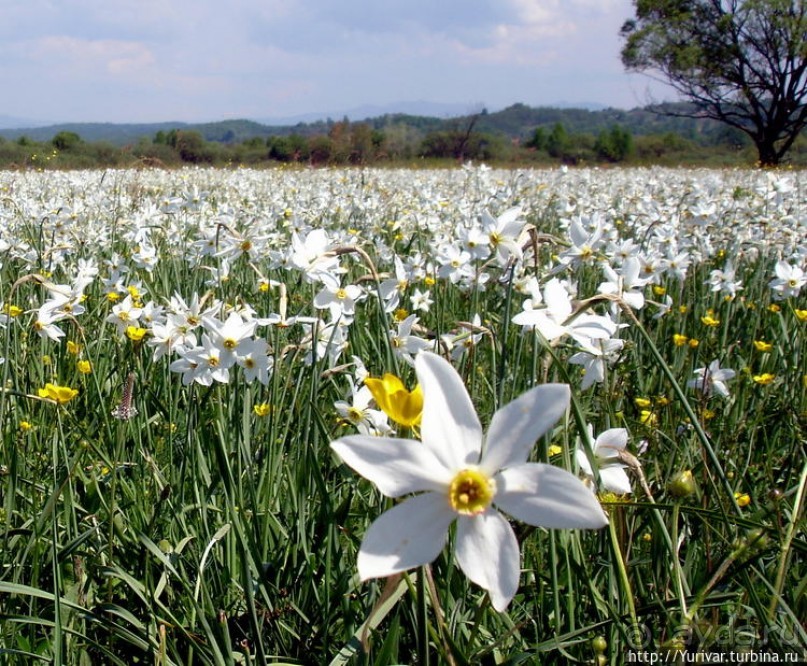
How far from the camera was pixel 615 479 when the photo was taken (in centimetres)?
133

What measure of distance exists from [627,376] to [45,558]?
2.86 metres

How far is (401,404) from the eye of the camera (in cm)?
96

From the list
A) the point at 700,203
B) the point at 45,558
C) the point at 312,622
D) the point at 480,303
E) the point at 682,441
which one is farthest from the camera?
the point at 700,203

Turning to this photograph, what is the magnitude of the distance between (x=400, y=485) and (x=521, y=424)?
0.17 m

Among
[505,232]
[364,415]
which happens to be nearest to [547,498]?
[364,415]

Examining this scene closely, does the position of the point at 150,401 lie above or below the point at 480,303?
below

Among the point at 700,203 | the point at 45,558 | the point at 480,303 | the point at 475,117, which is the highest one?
the point at 475,117

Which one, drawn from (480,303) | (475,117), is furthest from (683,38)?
(480,303)

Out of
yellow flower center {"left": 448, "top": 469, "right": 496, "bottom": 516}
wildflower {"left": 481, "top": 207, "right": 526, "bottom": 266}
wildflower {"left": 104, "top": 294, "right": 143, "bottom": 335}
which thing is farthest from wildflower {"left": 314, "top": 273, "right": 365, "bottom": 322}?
yellow flower center {"left": 448, "top": 469, "right": 496, "bottom": 516}

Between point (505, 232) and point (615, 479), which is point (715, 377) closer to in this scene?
point (505, 232)

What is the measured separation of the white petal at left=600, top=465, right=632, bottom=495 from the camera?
1.31 meters

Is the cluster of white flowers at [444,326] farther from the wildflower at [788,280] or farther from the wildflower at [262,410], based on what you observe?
the wildflower at [262,410]

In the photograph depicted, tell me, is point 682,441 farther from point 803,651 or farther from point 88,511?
point 88,511

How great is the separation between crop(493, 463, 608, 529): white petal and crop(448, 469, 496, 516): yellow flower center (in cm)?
1
